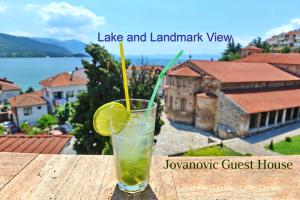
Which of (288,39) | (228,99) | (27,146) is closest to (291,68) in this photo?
(228,99)

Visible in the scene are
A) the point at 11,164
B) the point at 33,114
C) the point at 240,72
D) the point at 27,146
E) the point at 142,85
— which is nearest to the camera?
the point at 11,164

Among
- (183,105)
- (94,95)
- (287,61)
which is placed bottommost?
(183,105)

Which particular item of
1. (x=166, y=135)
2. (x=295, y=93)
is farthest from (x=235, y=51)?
(x=166, y=135)

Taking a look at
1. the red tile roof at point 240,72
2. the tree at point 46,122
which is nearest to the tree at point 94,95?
the red tile roof at point 240,72

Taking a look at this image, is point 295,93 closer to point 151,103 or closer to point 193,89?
point 193,89

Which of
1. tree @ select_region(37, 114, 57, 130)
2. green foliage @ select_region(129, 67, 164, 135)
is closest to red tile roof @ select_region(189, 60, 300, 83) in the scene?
green foliage @ select_region(129, 67, 164, 135)

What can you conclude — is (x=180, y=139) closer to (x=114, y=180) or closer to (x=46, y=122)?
(x=46, y=122)

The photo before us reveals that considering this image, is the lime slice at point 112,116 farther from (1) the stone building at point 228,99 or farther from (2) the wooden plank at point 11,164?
(1) the stone building at point 228,99
